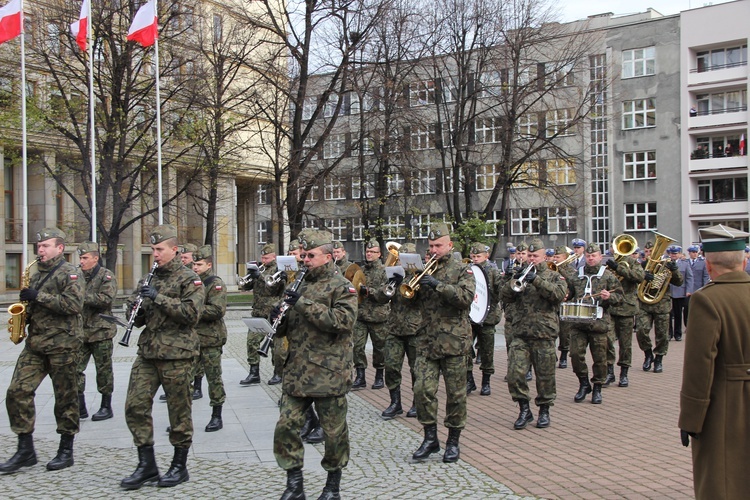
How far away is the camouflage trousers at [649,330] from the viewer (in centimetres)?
1301

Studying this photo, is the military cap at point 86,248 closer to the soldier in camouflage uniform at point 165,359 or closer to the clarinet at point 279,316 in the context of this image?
the soldier in camouflage uniform at point 165,359

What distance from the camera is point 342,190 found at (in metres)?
31.7

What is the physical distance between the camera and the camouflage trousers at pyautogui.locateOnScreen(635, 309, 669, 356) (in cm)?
1301

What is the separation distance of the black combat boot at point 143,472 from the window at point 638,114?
44844 millimetres

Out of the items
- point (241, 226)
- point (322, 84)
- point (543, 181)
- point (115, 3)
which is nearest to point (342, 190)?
point (322, 84)

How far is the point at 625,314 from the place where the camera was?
1194 cm

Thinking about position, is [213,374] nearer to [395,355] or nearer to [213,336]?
[213,336]

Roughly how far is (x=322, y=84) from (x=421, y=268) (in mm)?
25414

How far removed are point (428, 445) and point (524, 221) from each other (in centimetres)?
4401

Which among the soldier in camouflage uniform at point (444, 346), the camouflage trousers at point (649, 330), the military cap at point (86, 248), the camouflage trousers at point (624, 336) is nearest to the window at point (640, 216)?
the camouflage trousers at point (649, 330)

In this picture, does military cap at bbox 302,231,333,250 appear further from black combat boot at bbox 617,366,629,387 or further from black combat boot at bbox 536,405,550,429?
black combat boot at bbox 617,366,629,387

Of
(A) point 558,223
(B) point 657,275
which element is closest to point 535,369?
(B) point 657,275

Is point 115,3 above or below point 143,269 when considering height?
above

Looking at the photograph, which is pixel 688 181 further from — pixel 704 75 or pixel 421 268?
pixel 421 268
